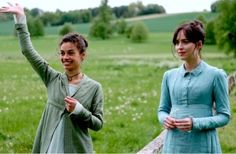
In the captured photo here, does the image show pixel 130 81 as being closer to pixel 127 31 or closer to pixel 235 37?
pixel 235 37

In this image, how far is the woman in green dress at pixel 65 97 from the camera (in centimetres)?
455

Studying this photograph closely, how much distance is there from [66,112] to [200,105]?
3.48ft

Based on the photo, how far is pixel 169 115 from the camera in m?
4.64

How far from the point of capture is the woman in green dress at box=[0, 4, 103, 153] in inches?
179

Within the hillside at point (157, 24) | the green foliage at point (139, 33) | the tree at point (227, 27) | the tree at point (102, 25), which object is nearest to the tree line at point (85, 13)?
the hillside at point (157, 24)

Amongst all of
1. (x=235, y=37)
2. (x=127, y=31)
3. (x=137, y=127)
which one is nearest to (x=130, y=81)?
(x=137, y=127)

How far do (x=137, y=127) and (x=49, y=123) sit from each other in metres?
6.41

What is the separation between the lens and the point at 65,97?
4.54 m

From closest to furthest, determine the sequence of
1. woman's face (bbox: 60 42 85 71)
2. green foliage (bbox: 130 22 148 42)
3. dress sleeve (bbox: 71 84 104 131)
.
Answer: dress sleeve (bbox: 71 84 104 131) → woman's face (bbox: 60 42 85 71) → green foliage (bbox: 130 22 148 42)

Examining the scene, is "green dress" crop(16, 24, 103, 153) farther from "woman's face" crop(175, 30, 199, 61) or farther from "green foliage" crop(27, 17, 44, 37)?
"green foliage" crop(27, 17, 44, 37)

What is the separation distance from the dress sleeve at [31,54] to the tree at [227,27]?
44.2m

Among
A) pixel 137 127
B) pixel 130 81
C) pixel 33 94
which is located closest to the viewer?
pixel 137 127

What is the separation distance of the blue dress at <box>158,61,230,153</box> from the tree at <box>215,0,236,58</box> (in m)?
44.2

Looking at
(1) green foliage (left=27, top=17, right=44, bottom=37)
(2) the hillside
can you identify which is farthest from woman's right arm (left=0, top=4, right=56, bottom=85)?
(2) the hillside
